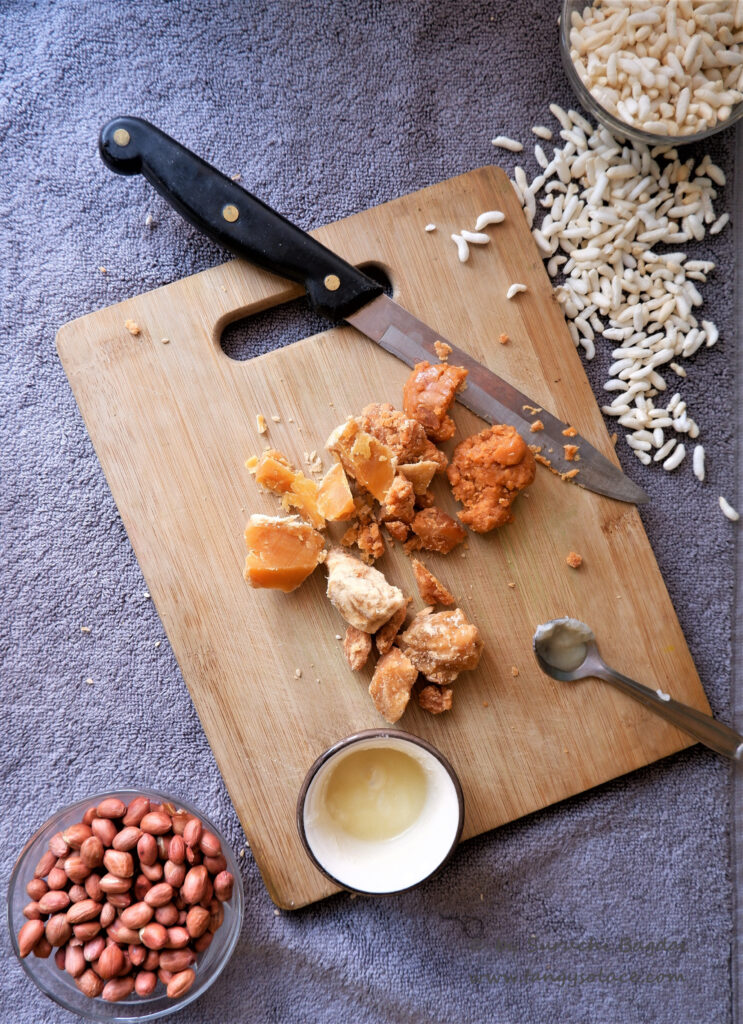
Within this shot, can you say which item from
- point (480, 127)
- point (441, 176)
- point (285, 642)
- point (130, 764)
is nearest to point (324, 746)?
point (285, 642)

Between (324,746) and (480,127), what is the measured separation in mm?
1537

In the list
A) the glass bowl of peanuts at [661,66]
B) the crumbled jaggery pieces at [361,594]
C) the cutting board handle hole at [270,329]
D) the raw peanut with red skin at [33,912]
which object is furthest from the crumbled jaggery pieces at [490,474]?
the raw peanut with red skin at [33,912]

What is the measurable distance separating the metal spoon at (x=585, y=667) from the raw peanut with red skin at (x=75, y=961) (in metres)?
1.16

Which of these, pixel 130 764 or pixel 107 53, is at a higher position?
pixel 107 53

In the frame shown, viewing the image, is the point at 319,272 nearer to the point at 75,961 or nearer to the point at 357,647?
the point at 357,647

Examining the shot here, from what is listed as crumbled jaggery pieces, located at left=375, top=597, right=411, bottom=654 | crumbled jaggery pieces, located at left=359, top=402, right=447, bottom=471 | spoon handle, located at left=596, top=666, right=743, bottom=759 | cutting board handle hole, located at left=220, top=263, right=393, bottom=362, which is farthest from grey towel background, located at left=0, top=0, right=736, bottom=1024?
crumbled jaggery pieces, located at left=375, top=597, right=411, bottom=654

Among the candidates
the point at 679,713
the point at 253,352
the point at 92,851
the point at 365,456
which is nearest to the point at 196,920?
the point at 92,851

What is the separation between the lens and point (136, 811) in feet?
5.25

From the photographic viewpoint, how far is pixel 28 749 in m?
1.84

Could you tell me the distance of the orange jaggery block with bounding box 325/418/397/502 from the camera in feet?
5.25

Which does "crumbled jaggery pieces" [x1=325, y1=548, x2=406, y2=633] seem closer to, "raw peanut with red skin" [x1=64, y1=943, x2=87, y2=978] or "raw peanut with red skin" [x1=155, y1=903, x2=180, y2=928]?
"raw peanut with red skin" [x1=155, y1=903, x2=180, y2=928]

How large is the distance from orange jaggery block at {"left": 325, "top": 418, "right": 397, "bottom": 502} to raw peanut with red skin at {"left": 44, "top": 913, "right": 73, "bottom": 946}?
1099mm

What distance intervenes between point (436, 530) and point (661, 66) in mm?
1197

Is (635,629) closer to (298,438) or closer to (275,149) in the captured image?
(298,438)
